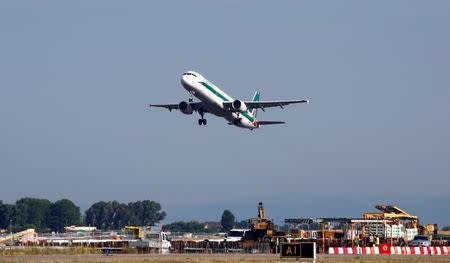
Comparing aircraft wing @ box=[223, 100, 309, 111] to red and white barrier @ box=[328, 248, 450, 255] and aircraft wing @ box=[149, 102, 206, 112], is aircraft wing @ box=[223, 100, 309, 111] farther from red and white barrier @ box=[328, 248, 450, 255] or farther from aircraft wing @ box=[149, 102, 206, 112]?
red and white barrier @ box=[328, 248, 450, 255]

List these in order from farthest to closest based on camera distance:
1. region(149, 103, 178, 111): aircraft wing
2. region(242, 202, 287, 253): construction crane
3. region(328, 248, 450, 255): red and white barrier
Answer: region(149, 103, 178, 111): aircraft wing → region(242, 202, 287, 253): construction crane → region(328, 248, 450, 255): red and white barrier

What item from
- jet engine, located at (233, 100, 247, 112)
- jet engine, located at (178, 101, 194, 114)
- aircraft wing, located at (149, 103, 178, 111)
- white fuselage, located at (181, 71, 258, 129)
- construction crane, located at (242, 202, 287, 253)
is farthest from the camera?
aircraft wing, located at (149, 103, 178, 111)

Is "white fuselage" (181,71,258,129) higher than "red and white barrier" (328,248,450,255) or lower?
higher

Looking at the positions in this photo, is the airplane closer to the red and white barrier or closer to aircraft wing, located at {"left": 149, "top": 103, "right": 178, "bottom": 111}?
aircraft wing, located at {"left": 149, "top": 103, "right": 178, "bottom": 111}

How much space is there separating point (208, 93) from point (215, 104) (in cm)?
208

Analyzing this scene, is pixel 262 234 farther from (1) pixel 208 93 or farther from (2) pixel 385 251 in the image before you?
(2) pixel 385 251

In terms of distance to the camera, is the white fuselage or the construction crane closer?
the construction crane

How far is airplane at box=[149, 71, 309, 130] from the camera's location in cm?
11162

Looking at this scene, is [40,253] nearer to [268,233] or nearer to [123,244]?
[123,244]

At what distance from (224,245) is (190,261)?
38.5 m

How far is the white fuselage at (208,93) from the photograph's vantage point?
365 ft

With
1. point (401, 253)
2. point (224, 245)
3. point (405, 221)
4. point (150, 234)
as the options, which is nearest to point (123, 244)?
point (150, 234)


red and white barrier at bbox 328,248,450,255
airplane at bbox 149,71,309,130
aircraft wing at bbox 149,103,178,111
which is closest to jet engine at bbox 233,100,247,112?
airplane at bbox 149,71,309,130

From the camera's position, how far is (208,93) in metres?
112
